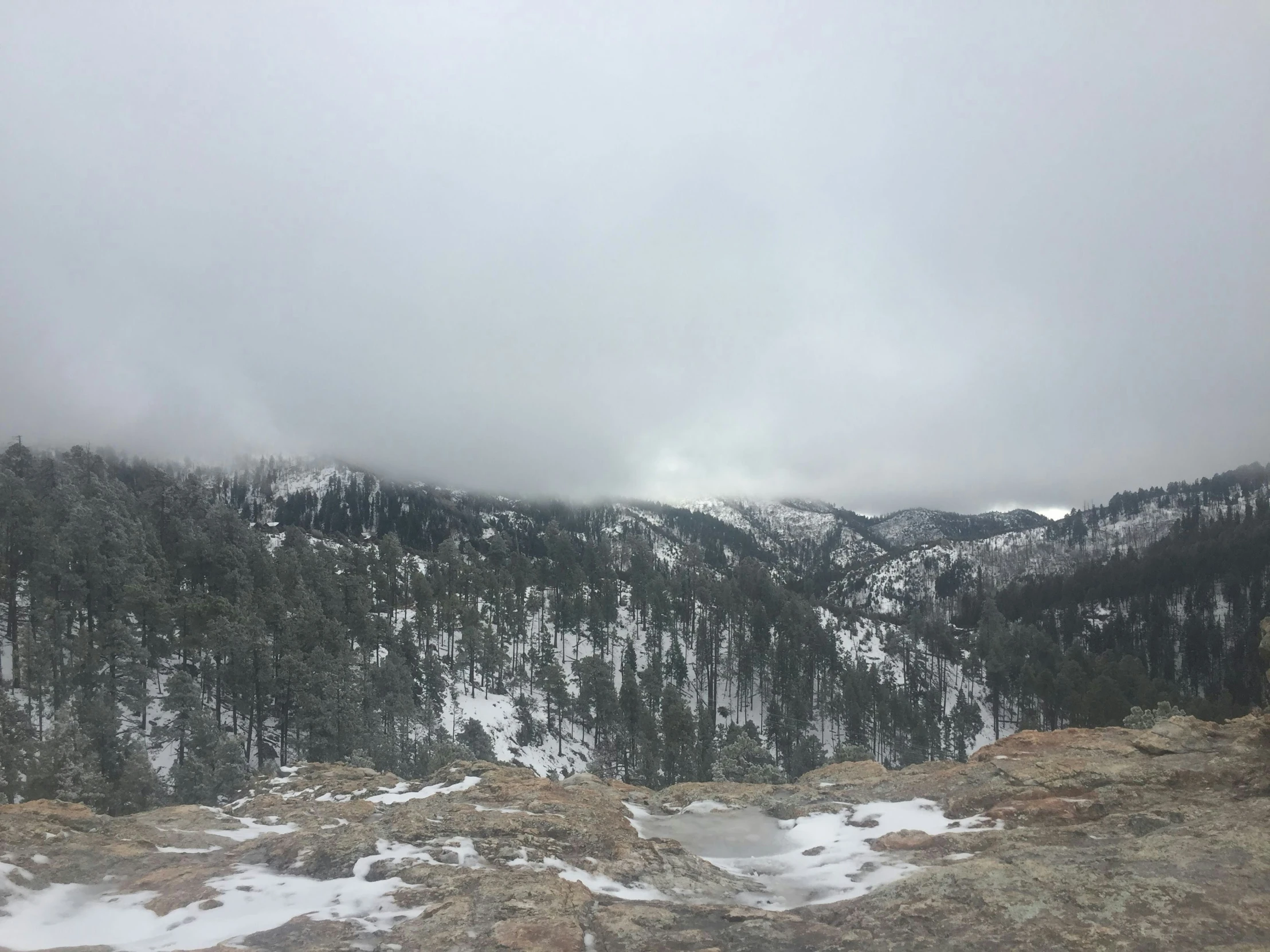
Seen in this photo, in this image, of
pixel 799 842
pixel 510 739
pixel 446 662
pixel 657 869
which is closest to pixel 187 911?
pixel 657 869

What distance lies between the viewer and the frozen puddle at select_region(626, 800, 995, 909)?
795 centimetres

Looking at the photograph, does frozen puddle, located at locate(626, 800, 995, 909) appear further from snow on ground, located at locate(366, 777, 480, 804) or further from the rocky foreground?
snow on ground, located at locate(366, 777, 480, 804)

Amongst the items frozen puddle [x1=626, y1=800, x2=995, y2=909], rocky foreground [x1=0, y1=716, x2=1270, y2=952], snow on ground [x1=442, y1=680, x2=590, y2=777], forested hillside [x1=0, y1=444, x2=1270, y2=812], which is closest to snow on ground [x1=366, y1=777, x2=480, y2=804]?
rocky foreground [x1=0, y1=716, x2=1270, y2=952]

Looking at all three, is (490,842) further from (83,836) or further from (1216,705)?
(1216,705)

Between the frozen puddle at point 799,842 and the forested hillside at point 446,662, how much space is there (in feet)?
65.8

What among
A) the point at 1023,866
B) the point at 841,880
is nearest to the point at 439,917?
the point at 841,880

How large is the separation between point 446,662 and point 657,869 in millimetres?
66855

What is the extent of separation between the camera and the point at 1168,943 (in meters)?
4.97

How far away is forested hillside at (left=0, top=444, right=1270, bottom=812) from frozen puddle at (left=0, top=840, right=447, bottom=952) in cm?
2563

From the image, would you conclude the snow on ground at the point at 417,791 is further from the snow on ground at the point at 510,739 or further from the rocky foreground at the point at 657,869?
the snow on ground at the point at 510,739

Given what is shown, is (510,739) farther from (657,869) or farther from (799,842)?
(657,869)

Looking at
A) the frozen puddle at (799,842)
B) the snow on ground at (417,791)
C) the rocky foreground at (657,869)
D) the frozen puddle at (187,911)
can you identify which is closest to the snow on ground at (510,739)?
the snow on ground at (417,791)

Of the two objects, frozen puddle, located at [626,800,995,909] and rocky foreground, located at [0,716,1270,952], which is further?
frozen puddle, located at [626,800,995,909]

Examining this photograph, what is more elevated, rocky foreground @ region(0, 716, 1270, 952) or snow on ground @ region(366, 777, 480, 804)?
rocky foreground @ region(0, 716, 1270, 952)
